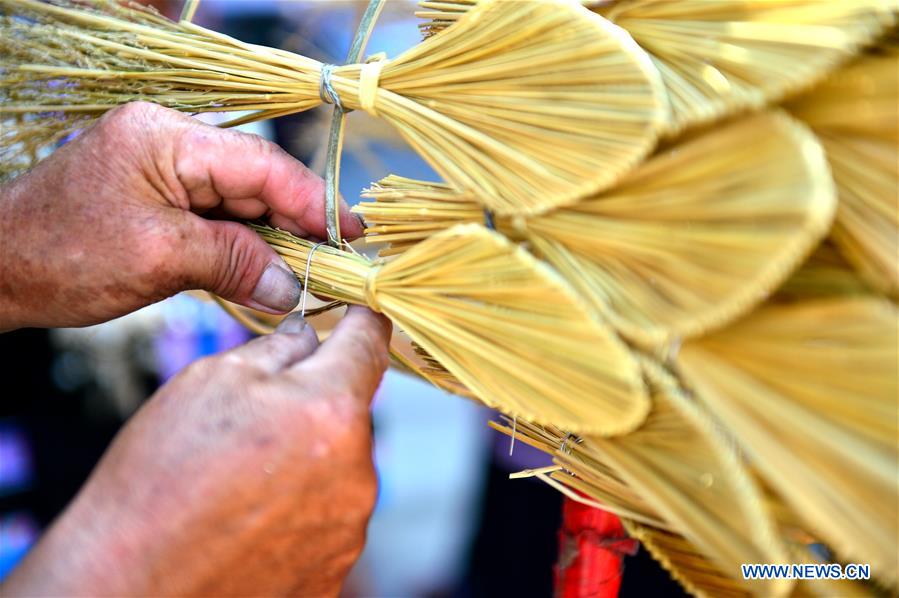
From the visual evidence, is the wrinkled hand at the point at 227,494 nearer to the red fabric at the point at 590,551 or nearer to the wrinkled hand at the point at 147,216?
the wrinkled hand at the point at 147,216

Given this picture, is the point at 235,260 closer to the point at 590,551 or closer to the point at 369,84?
the point at 369,84

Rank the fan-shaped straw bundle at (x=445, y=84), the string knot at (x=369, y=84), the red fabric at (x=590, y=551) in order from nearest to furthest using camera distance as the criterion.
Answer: the fan-shaped straw bundle at (x=445, y=84) < the string knot at (x=369, y=84) < the red fabric at (x=590, y=551)

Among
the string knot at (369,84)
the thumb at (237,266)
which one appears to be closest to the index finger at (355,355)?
the thumb at (237,266)

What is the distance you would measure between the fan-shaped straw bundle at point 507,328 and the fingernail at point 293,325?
66mm

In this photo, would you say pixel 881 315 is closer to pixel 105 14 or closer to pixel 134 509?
pixel 134 509

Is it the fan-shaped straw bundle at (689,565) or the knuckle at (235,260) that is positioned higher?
the knuckle at (235,260)

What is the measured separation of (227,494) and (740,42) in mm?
546

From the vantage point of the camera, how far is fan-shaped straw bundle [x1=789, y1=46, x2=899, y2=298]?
18.1 inches

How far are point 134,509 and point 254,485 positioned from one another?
3.9 inches

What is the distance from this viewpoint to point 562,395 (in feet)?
1.85

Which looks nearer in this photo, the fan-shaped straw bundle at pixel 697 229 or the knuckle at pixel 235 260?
the fan-shaped straw bundle at pixel 697 229

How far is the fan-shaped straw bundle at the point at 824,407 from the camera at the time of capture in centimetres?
44

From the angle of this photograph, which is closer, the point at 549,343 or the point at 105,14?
the point at 549,343

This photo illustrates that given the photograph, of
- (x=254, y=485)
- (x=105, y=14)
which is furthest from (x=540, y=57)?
(x=105, y=14)
